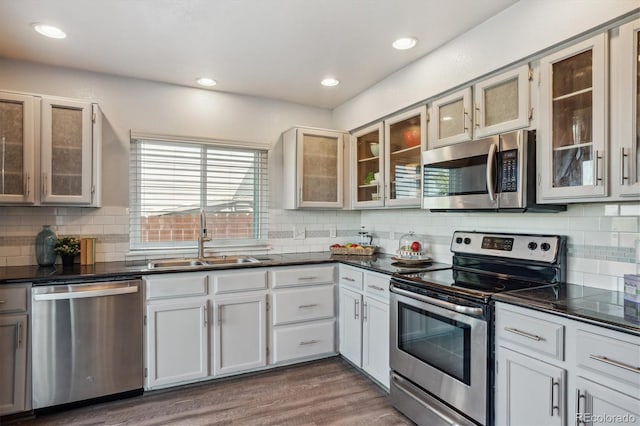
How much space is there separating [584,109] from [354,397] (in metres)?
2.26

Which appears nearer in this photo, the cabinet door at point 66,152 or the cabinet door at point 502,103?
the cabinet door at point 502,103

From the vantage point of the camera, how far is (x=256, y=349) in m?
2.91

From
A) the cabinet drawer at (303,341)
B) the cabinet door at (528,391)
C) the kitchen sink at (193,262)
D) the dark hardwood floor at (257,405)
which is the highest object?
the kitchen sink at (193,262)

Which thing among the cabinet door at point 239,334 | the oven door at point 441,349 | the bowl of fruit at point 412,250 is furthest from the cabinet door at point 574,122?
the cabinet door at point 239,334

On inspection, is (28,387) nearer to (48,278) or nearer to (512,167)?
(48,278)

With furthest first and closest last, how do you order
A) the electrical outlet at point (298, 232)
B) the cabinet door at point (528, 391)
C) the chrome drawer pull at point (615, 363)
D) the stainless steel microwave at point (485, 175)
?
the electrical outlet at point (298, 232) < the stainless steel microwave at point (485, 175) < the cabinet door at point (528, 391) < the chrome drawer pull at point (615, 363)

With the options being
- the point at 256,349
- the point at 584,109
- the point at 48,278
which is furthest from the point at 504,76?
the point at 48,278

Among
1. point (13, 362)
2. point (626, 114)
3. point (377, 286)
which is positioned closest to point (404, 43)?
point (626, 114)

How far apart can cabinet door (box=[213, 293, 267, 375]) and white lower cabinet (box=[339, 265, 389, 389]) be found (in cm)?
69

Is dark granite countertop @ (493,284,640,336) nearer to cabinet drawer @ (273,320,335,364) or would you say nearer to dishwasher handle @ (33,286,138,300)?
cabinet drawer @ (273,320,335,364)

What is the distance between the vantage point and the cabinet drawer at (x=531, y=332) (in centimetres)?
152

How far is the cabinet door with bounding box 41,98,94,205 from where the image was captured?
8.60 feet

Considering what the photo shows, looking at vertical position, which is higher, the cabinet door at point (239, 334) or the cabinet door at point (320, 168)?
the cabinet door at point (320, 168)

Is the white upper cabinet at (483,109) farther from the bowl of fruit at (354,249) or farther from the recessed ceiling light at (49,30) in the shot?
the recessed ceiling light at (49,30)
